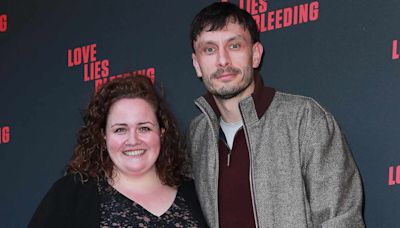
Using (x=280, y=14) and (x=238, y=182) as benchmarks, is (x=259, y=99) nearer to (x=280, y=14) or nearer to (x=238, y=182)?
(x=238, y=182)

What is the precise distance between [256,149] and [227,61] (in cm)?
25

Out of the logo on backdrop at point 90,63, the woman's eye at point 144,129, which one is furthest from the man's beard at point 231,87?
the logo on backdrop at point 90,63

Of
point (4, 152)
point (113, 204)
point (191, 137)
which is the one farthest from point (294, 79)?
point (4, 152)

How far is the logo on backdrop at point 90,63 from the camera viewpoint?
2.67 metres

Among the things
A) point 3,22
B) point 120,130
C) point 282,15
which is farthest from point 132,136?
point 3,22

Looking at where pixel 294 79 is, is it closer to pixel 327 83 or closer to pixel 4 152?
pixel 327 83

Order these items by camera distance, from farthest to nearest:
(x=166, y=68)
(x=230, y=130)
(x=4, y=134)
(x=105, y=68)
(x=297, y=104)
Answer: (x=4, y=134)
(x=105, y=68)
(x=166, y=68)
(x=230, y=130)
(x=297, y=104)

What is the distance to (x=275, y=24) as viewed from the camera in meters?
2.19

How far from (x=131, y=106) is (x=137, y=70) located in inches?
27.5

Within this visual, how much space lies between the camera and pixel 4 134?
9.74ft

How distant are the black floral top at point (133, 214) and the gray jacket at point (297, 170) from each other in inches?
2.7

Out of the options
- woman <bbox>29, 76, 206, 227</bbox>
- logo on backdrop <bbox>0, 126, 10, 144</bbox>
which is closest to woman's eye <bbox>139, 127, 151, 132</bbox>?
woman <bbox>29, 76, 206, 227</bbox>

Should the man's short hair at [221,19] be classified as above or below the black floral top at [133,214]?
above

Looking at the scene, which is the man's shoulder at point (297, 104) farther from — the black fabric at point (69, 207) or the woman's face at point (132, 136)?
the black fabric at point (69, 207)
